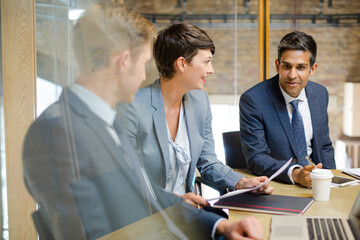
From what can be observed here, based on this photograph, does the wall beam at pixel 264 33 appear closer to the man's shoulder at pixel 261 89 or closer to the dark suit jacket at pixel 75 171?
the man's shoulder at pixel 261 89

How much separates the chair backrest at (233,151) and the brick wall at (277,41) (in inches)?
58.7

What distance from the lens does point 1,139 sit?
69 centimetres

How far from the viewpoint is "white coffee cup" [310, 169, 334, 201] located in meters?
1.37

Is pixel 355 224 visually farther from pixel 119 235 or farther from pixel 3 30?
pixel 3 30

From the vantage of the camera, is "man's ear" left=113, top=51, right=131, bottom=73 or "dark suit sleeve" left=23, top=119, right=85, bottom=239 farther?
"man's ear" left=113, top=51, right=131, bottom=73

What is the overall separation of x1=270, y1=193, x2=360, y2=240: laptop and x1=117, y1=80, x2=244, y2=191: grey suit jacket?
51cm

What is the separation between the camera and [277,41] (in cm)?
377

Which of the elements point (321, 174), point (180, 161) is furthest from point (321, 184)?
point (180, 161)

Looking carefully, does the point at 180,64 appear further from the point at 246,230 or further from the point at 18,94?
the point at 18,94

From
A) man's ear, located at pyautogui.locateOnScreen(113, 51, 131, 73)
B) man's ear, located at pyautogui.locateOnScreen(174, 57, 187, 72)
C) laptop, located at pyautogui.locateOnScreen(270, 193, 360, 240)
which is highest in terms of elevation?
man's ear, located at pyautogui.locateOnScreen(113, 51, 131, 73)

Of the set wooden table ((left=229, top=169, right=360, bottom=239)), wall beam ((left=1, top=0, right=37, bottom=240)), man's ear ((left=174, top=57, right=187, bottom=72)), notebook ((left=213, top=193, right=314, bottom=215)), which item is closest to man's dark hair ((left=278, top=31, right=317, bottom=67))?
man's ear ((left=174, top=57, right=187, bottom=72))

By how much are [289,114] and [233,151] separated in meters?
0.47

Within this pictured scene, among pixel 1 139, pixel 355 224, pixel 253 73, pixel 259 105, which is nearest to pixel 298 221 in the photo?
pixel 355 224

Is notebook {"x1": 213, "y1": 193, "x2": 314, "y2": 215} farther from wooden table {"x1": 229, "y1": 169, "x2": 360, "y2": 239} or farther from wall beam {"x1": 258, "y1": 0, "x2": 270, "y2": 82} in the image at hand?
wall beam {"x1": 258, "y1": 0, "x2": 270, "y2": 82}
